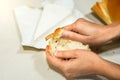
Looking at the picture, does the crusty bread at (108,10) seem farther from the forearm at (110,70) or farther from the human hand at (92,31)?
the forearm at (110,70)

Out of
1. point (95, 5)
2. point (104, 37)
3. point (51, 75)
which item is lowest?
point (51, 75)

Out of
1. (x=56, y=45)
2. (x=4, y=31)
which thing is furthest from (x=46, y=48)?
(x=4, y=31)

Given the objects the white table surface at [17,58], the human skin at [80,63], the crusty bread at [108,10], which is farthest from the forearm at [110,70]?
the crusty bread at [108,10]

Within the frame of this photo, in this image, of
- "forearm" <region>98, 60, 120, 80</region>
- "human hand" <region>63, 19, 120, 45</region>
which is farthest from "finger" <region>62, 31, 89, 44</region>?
"forearm" <region>98, 60, 120, 80</region>

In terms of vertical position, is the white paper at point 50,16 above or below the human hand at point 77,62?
above

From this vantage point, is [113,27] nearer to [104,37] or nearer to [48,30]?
[104,37]

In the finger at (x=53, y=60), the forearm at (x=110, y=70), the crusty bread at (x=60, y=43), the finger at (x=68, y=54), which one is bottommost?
the forearm at (x=110, y=70)
